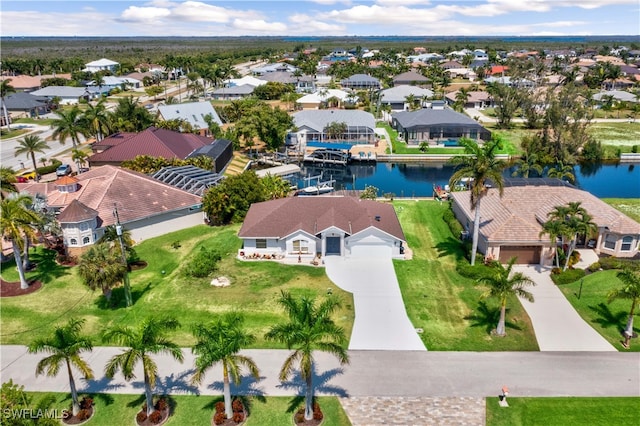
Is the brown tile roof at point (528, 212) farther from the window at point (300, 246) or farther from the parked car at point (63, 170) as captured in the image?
the parked car at point (63, 170)

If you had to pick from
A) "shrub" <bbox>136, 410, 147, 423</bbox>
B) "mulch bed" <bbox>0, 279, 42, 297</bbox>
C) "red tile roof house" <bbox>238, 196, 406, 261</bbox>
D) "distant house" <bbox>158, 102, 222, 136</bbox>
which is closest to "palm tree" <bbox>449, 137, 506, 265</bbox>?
"red tile roof house" <bbox>238, 196, 406, 261</bbox>

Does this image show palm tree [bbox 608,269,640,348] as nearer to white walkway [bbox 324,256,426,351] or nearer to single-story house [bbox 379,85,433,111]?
white walkway [bbox 324,256,426,351]

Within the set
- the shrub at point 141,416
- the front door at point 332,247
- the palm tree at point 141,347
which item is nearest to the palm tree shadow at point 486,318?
the front door at point 332,247

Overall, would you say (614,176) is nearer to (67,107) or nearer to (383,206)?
(383,206)

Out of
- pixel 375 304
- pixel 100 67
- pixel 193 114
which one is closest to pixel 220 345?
pixel 375 304

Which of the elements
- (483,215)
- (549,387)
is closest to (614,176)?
(483,215)

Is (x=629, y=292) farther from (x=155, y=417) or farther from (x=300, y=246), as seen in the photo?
(x=155, y=417)
